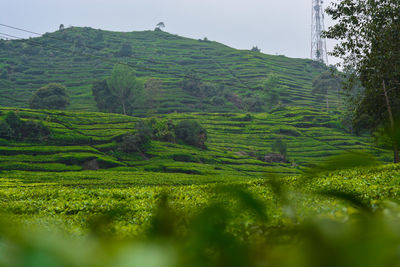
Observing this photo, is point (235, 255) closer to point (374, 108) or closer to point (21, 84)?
point (374, 108)

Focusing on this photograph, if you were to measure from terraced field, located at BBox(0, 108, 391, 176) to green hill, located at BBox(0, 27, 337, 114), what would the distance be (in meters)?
10.5

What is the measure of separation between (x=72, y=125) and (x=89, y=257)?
3467 cm

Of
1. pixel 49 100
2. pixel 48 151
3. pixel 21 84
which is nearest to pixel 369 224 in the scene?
pixel 48 151

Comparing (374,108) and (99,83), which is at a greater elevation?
(99,83)

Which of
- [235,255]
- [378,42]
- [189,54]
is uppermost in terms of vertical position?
[189,54]

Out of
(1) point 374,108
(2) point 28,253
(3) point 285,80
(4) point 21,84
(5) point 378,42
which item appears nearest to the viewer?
(2) point 28,253

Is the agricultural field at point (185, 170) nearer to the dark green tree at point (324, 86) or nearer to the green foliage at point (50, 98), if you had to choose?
the dark green tree at point (324, 86)

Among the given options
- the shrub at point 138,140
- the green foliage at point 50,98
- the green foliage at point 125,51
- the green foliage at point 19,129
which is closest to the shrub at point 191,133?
the shrub at point 138,140

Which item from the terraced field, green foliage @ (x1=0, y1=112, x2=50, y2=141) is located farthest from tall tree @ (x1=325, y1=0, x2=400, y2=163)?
green foliage @ (x1=0, y1=112, x2=50, y2=141)

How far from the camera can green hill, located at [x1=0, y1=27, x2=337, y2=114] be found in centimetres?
5328

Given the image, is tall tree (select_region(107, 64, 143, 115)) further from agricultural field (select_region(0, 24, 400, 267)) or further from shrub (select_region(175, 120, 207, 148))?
shrub (select_region(175, 120, 207, 148))

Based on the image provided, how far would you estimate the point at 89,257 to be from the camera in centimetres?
19

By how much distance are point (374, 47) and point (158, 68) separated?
179 ft

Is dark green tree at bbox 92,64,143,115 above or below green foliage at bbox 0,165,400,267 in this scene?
above
